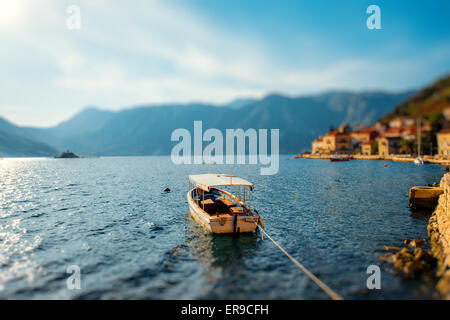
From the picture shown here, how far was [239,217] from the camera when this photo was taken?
2106 centimetres

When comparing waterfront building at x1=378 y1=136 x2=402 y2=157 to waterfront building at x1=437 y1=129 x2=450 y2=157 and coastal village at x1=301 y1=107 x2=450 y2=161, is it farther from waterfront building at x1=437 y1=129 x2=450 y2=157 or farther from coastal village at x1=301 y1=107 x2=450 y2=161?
waterfront building at x1=437 y1=129 x2=450 y2=157

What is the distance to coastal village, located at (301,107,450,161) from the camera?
111 m

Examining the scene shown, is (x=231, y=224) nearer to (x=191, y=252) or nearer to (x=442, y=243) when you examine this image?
(x=191, y=252)

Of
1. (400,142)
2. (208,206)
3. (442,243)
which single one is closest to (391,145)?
(400,142)

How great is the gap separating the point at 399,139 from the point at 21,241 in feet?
545

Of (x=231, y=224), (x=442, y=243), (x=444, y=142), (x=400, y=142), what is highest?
(x=400, y=142)

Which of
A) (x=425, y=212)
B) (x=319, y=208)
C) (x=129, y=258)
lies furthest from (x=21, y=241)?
(x=425, y=212)

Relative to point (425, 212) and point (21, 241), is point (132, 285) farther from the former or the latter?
point (425, 212)

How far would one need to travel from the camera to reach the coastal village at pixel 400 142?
111 meters

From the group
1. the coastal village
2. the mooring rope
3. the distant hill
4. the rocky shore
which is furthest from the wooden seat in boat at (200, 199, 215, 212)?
the distant hill

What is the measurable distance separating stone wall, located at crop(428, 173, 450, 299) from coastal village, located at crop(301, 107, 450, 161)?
3788 inches

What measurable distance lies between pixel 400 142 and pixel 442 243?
477 feet

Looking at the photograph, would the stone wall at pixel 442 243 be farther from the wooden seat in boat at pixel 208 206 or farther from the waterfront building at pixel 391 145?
the waterfront building at pixel 391 145

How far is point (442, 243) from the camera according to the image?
1780 centimetres
